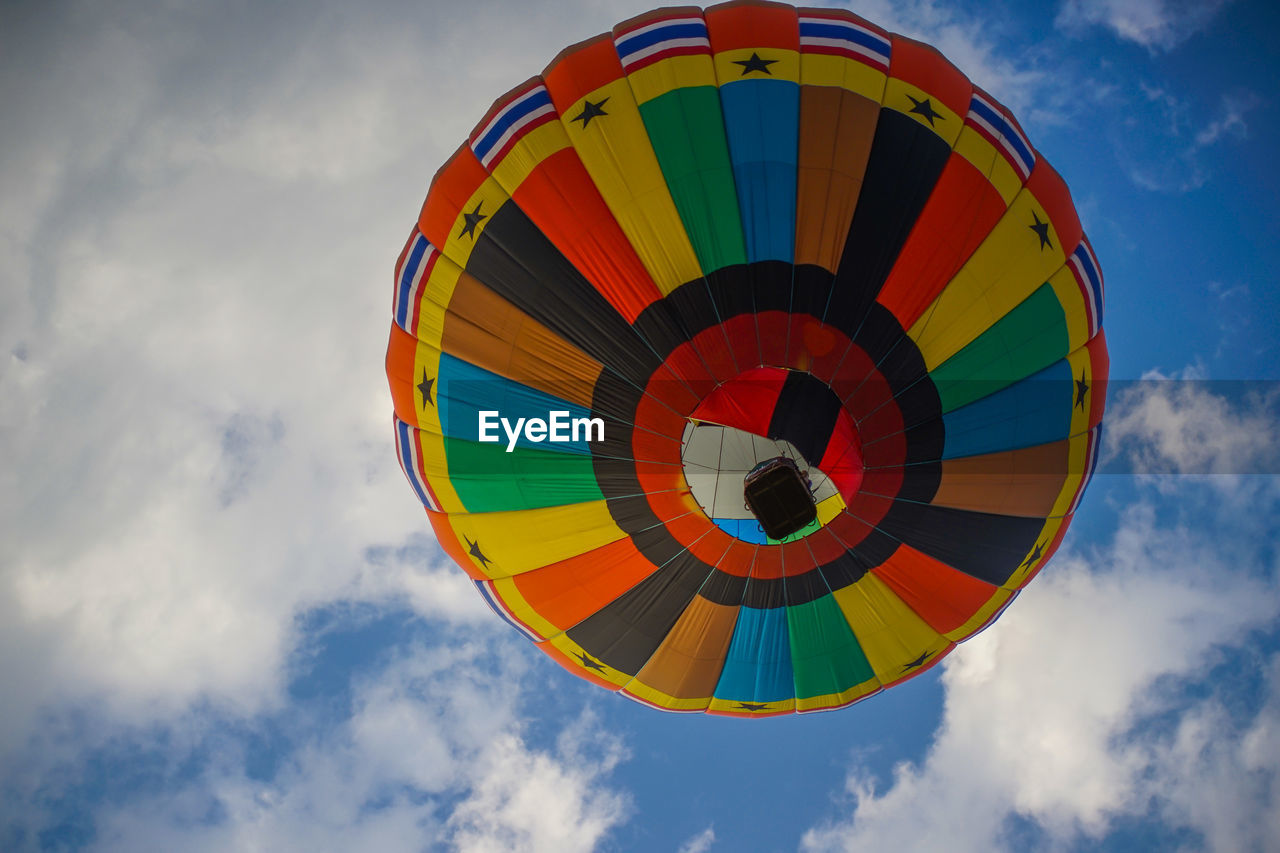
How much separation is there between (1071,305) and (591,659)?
6.21 meters

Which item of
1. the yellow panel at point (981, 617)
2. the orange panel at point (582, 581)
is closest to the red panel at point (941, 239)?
the orange panel at point (582, 581)

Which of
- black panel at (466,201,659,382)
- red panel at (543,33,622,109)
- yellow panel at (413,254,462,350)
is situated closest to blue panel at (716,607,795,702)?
black panel at (466,201,659,382)

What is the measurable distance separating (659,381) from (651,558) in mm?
1924

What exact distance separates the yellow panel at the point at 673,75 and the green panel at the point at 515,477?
3.40m

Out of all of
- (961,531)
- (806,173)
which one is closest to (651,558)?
(961,531)

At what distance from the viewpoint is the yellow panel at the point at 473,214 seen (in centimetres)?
788

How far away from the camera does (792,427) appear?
771 centimetres

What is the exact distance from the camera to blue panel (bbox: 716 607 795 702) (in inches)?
340

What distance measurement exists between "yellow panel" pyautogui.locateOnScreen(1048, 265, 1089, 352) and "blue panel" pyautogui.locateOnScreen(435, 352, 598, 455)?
15.5ft

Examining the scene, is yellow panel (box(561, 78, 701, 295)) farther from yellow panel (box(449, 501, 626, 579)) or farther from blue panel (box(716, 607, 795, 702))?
blue panel (box(716, 607, 795, 702))

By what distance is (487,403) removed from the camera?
26.2 ft

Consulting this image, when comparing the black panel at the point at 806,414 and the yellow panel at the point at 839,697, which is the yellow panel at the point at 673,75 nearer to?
the black panel at the point at 806,414

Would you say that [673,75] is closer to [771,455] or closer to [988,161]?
[988,161]

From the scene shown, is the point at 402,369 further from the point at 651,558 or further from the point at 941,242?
the point at 941,242
